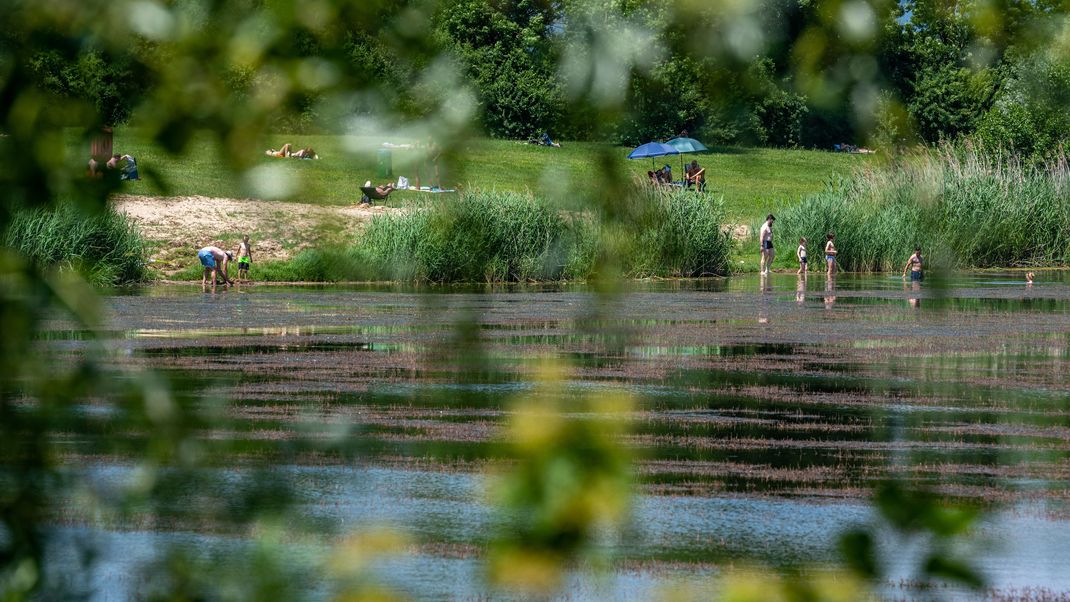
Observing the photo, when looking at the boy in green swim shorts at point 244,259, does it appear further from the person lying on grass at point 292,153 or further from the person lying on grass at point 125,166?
the person lying on grass at point 292,153

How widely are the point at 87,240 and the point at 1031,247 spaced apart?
2476cm

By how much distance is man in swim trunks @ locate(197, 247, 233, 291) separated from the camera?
29975 mm

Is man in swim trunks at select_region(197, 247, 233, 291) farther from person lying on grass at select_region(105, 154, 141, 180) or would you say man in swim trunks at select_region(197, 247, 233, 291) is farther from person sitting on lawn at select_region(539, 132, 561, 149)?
person sitting on lawn at select_region(539, 132, 561, 149)

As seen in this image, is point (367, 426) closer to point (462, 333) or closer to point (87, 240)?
point (462, 333)

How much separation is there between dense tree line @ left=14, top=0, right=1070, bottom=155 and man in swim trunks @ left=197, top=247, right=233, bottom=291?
28.3 meters

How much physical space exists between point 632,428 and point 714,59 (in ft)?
33.0

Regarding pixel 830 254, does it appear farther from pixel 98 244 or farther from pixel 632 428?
pixel 632 428

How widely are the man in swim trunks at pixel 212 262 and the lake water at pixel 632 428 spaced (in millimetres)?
4235

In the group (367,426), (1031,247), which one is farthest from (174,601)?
(1031,247)

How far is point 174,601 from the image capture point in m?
2.07

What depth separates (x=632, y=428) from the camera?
38.6 ft

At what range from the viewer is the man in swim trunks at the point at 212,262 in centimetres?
2998

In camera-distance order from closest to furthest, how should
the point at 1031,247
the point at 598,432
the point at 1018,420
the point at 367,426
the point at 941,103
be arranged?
1. the point at 598,432
2. the point at 941,103
3. the point at 367,426
4. the point at 1018,420
5. the point at 1031,247

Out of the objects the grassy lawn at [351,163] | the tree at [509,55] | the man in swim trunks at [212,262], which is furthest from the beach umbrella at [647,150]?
the man in swim trunks at [212,262]
